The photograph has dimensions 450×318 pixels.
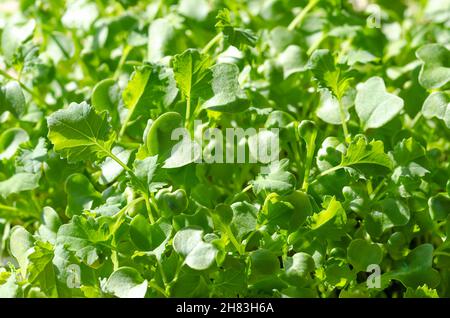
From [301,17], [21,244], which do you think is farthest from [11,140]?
[301,17]

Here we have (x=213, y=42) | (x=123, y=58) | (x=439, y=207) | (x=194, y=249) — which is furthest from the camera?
(x=123, y=58)

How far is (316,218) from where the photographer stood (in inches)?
23.8

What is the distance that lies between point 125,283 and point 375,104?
1.07ft

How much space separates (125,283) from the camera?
1.85ft

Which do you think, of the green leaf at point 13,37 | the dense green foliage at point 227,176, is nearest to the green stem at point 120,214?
the dense green foliage at point 227,176

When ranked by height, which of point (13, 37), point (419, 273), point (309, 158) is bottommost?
point (419, 273)

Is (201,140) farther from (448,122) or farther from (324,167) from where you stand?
(448,122)

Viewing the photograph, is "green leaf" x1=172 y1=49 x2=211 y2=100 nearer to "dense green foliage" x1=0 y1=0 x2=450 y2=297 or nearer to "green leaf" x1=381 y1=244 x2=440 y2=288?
"dense green foliage" x1=0 y1=0 x2=450 y2=297

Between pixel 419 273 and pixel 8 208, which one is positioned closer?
pixel 419 273

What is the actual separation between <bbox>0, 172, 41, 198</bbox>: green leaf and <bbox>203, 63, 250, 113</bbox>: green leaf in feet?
0.66

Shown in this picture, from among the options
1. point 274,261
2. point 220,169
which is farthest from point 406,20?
point 274,261

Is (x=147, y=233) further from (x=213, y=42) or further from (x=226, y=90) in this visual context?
(x=213, y=42)
